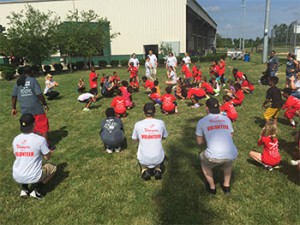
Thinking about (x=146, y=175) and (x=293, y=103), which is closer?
(x=146, y=175)

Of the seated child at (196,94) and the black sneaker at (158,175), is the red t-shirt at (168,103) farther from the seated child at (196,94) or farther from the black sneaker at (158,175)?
the black sneaker at (158,175)

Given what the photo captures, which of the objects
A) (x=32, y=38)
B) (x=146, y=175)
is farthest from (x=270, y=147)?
(x=32, y=38)

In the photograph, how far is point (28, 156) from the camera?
14.4 ft

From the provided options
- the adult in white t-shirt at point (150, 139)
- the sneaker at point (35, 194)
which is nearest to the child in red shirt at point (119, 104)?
the adult in white t-shirt at point (150, 139)

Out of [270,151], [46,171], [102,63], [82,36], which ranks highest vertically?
[82,36]

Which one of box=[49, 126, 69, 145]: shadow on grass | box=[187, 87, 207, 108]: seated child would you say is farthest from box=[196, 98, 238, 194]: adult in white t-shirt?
box=[187, 87, 207, 108]: seated child

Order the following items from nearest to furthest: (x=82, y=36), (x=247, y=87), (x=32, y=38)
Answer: (x=247, y=87)
(x=32, y=38)
(x=82, y=36)

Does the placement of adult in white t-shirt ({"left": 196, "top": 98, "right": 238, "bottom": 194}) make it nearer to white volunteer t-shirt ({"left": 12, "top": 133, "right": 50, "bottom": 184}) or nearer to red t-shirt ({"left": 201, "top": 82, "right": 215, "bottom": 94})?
white volunteer t-shirt ({"left": 12, "top": 133, "right": 50, "bottom": 184})

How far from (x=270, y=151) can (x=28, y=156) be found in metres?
4.52

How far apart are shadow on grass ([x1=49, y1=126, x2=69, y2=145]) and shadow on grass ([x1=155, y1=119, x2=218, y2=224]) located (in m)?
3.35

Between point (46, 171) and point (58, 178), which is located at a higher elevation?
point (46, 171)

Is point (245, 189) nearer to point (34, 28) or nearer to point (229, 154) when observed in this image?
point (229, 154)

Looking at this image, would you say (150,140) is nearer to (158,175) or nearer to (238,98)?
(158,175)

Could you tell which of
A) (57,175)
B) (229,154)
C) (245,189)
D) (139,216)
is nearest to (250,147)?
(245,189)
